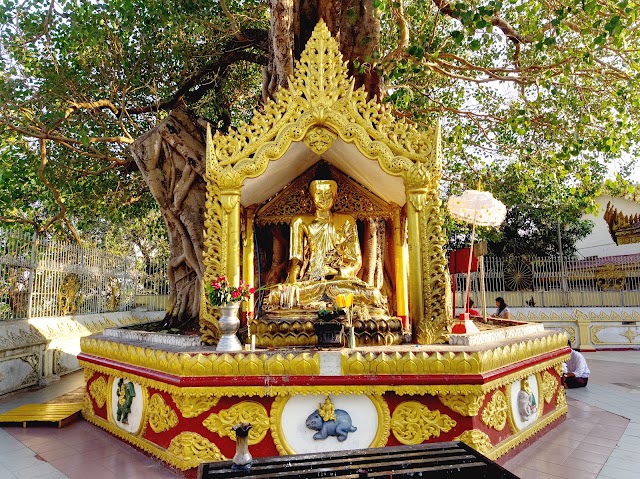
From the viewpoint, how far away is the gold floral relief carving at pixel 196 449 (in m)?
4.25

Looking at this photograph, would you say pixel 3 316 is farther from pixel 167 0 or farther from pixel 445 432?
pixel 445 432

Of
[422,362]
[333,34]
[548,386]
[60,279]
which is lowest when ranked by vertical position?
[548,386]

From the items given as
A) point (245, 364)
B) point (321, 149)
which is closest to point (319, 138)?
point (321, 149)

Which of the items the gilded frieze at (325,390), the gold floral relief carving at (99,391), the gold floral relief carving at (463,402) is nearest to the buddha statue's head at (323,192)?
the gilded frieze at (325,390)

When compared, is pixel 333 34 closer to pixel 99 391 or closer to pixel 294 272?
pixel 294 272

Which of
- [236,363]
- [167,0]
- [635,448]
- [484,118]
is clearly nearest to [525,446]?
[635,448]

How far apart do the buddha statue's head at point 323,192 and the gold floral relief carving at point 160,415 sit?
3561mm

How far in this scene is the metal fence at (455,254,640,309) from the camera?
1518cm

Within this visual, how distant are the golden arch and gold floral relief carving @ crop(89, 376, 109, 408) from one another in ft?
6.22

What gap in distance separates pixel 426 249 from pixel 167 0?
6.47 m

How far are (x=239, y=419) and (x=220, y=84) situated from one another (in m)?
8.52

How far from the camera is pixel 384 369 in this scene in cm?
423

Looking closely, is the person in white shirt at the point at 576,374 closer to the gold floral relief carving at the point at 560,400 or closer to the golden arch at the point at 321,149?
the gold floral relief carving at the point at 560,400

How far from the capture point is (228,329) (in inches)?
188
